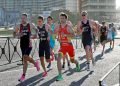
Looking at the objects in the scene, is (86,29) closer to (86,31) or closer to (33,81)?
(86,31)

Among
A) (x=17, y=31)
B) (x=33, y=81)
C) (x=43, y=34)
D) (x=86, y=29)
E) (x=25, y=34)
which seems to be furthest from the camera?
(x=86, y=29)

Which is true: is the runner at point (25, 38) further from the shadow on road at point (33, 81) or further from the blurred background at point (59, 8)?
the blurred background at point (59, 8)

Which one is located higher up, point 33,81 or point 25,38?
point 25,38

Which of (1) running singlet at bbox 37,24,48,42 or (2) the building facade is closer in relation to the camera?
(1) running singlet at bbox 37,24,48,42

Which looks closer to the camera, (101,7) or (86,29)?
(86,29)

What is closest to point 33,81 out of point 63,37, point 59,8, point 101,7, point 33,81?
point 33,81

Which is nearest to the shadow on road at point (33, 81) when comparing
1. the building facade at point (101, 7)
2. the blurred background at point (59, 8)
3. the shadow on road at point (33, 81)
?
→ the shadow on road at point (33, 81)

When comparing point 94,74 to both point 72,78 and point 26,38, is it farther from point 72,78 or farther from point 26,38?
point 26,38

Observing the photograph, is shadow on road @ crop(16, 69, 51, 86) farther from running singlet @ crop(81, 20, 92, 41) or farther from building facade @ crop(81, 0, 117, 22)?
building facade @ crop(81, 0, 117, 22)

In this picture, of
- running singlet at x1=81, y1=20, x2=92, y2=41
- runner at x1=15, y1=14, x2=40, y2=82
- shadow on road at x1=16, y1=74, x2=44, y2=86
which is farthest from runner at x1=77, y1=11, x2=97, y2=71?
shadow on road at x1=16, y1=74, x2=44, y2=86

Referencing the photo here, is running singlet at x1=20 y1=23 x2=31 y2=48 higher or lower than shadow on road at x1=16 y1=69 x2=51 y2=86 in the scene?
higher

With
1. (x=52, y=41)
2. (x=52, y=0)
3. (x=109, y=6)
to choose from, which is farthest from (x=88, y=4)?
(x=52, y=41)

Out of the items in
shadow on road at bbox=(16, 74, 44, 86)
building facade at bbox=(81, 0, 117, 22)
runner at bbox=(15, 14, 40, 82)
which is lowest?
shadow on road at bbox=(16, 74, 44, 86)

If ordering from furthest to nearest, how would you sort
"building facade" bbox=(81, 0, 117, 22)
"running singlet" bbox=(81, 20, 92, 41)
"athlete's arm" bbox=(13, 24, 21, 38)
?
"building facade" bbox=(81, 0, 117, 22) → "running singlet" bbox=(81, 20, 92, 41) → "athlete's arm" bbox=(13, 24, 21, 38)
